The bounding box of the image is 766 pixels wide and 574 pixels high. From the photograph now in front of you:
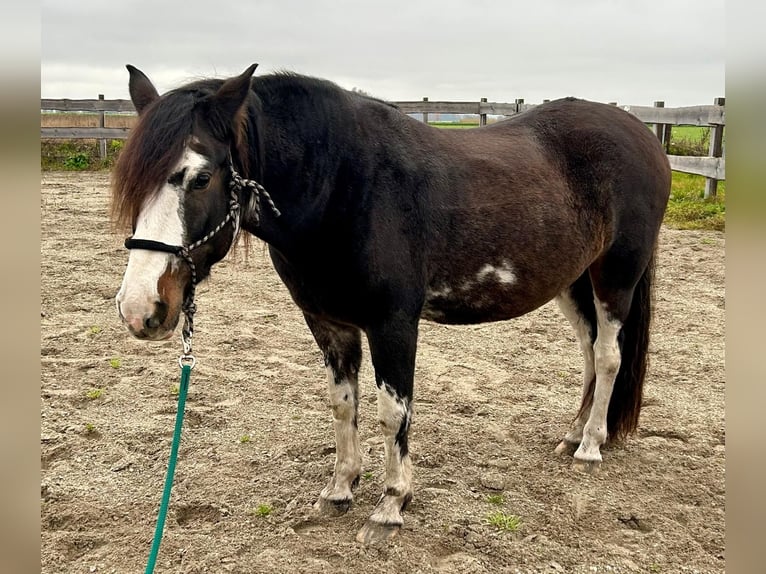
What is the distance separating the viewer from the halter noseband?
1.93 m

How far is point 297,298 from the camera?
270 cm

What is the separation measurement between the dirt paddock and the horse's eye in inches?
27.0

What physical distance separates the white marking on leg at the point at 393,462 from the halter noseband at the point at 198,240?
0.89 meters

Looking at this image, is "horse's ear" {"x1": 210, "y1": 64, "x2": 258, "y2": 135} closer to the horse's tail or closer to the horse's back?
the horse's back

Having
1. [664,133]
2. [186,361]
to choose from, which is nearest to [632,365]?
[186,361]

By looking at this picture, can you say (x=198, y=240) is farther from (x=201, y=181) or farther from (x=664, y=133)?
(x=664, y=133)

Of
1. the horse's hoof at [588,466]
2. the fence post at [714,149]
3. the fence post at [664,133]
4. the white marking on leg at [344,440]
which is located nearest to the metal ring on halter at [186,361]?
the white marking on leg at [344,440]

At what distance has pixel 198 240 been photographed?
208cm

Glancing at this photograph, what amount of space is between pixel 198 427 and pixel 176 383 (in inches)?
26.5

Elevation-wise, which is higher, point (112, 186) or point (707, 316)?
point (112, 186)
